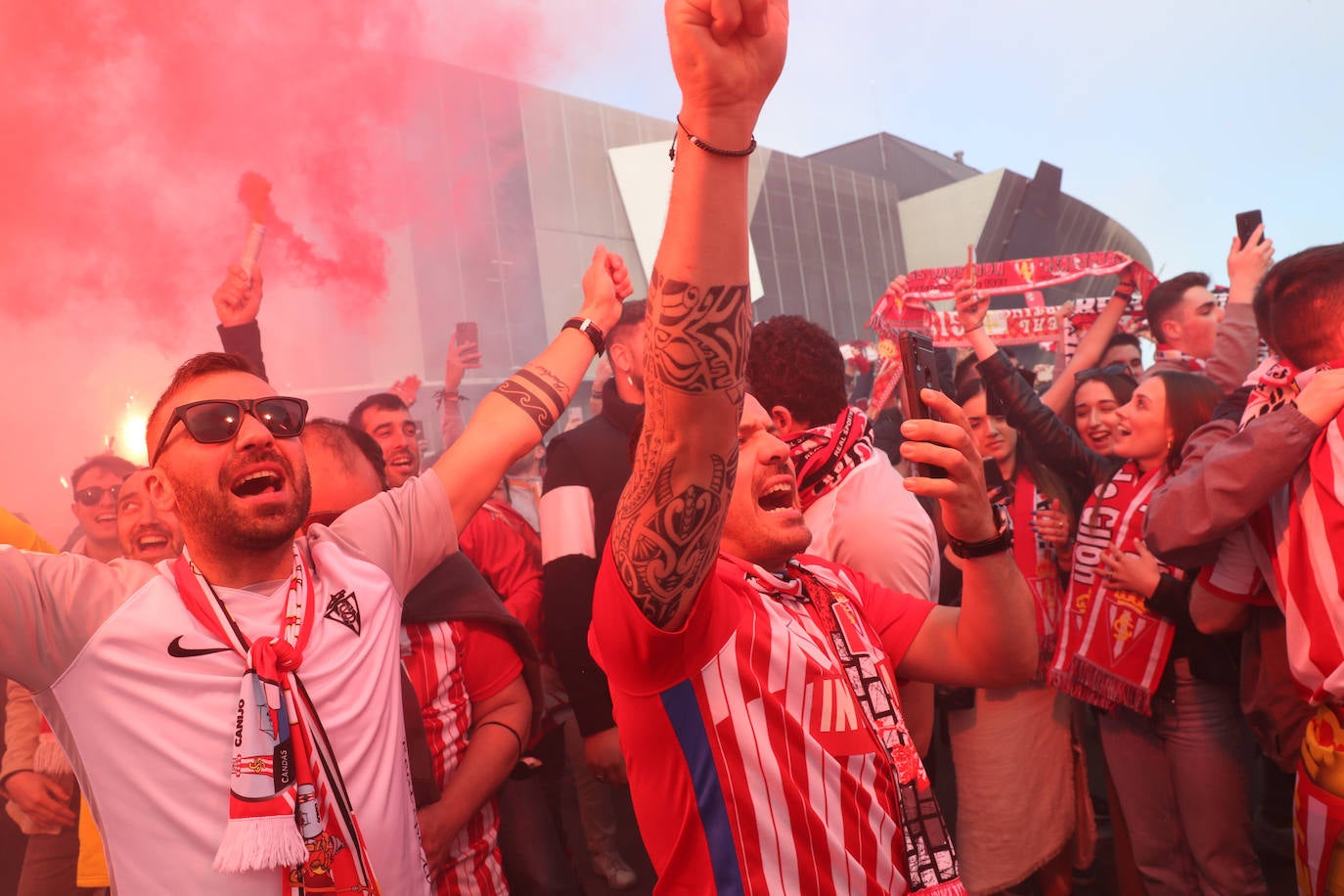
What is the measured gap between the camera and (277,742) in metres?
1.53

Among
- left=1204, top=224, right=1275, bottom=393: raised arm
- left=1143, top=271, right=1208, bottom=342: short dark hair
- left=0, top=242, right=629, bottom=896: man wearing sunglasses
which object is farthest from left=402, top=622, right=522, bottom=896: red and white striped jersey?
left=1143, top=271, right=1208, bottom=342: short dark hair

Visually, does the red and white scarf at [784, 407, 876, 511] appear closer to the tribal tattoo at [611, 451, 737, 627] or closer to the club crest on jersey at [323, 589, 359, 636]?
the club crest on jersey at [323, 589, 359, 636]

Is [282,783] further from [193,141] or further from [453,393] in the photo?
[193,141]

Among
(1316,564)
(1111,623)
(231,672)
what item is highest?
(231,672)

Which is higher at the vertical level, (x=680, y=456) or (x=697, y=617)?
(x=680, y=456)

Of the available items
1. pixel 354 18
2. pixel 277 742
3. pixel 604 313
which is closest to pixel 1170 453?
pixel 604 313

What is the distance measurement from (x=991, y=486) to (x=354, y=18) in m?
3.21

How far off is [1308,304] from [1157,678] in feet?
4.16

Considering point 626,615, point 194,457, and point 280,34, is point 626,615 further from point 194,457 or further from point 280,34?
point 280,34

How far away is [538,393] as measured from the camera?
2.38 m

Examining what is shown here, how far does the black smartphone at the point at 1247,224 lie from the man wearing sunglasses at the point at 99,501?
14.8ft

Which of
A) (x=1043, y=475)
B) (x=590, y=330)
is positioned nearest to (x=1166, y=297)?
(x=1043, y=475)

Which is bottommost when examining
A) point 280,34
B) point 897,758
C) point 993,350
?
point 897,758

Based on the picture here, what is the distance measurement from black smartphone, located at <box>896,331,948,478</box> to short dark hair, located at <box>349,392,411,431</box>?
2.39 m
